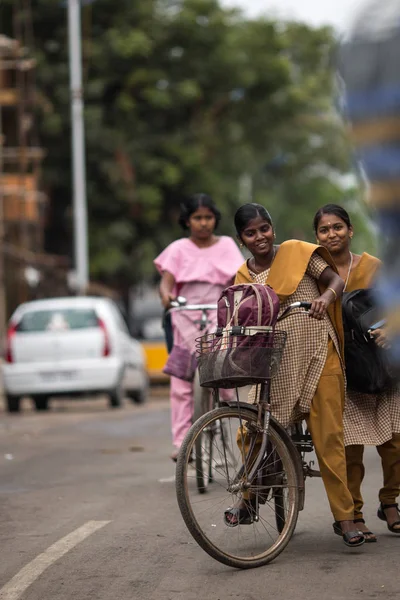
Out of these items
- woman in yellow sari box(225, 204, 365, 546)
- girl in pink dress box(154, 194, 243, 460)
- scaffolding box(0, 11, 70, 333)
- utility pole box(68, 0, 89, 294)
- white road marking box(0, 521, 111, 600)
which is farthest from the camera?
scaffolding box(0, 11, 70, 333)

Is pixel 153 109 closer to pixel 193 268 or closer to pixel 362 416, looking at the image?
pixel 193 268

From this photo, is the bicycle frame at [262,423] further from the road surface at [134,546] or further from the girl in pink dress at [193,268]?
the girl in pink dress at [193,268]

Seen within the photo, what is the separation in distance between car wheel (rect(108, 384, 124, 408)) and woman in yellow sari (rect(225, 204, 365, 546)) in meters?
11.9

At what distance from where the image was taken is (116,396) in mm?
18719

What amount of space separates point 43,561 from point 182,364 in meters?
2.91

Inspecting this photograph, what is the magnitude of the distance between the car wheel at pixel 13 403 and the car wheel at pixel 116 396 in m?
1.21

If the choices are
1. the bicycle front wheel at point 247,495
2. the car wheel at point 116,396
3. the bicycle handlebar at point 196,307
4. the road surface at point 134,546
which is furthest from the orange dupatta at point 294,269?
the car wheel at point 116,396

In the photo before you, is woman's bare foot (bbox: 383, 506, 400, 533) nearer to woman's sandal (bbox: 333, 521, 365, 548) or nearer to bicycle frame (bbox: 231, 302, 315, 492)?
woman's sandal (bbox: 333, 521, 365, 548)

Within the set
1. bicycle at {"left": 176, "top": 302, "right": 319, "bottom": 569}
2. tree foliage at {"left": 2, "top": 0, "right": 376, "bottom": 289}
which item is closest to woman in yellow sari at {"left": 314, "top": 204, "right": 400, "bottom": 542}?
bicycle at {"left": 176, "top": 302, "right": 319, "bottom": 569}

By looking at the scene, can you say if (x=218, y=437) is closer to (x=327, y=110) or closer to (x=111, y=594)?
(x=111, y=594)

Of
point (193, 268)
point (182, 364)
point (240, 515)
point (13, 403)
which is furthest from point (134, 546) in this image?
point (13, 403)

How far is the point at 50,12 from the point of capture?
35.4 m

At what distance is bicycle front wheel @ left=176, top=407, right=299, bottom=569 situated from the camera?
20.6 feet

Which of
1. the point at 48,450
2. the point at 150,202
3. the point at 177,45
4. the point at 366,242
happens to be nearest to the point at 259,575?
the point at 48,450
